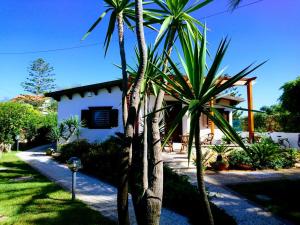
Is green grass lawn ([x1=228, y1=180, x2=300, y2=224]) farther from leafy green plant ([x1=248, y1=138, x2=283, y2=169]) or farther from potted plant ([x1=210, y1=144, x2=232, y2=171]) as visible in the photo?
leafy green plant ([x1=248, y1=138, x2=283, y2=169])

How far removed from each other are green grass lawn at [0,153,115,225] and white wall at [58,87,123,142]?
683 cm

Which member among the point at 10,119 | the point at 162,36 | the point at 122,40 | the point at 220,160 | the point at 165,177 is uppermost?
the point at 122,40

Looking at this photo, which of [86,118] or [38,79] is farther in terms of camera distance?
[38,79]

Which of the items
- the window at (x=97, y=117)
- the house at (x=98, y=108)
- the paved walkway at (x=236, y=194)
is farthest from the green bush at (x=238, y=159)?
the window at (x=97, y=117)

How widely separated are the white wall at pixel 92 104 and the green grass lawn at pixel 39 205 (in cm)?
683

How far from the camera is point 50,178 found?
378 inches

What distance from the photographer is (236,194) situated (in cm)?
729

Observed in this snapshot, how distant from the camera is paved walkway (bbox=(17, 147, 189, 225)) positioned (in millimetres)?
5621

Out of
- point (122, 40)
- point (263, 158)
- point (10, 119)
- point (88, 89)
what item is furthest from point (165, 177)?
point (10, 119)

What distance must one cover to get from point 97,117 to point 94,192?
9.29 metres

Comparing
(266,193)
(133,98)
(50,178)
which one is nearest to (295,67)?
(266,193)

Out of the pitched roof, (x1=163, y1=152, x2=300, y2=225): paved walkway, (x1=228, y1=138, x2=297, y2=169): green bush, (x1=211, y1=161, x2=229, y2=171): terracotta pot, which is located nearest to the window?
the pitched roof

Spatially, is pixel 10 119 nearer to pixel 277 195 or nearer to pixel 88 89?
pixel 88 89

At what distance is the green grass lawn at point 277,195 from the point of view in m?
5.90
